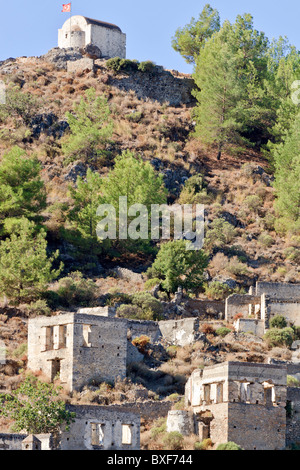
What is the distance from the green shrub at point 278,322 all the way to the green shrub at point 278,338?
1280 mm

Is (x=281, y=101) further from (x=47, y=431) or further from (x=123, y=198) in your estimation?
(x=47, y=431)

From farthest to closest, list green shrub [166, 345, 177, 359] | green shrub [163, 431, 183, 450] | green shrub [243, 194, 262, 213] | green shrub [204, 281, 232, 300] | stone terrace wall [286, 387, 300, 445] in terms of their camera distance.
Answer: green shrub [243, 194, 262, 213] → green shrub [204, 281, 232, 300] → green shrub [166, 345, 177, 359] → stone terrace wall [286, 387, 300, 445] → green shrub [163, 431, 183, 450]

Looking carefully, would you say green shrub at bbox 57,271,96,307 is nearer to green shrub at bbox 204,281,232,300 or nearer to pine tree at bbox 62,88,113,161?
green shrub at bbox 204,281,232,300

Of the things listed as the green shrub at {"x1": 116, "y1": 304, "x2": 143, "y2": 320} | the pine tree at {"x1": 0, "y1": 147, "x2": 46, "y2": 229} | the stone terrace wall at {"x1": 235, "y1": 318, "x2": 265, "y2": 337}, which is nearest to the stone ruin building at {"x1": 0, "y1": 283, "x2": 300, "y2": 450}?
the green shrub at {"x1": 116, "y1": 304, "x2": 143, "y2": 320}

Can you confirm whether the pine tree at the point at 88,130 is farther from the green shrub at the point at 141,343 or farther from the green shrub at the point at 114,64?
the green shrub at the point at 141,343

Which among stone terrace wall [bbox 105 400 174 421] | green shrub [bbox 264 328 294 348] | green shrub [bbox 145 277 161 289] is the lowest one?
stone terrace wall [bbox 105 400 174 421]

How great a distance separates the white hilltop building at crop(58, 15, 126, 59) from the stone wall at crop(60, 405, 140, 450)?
59331 millimetres

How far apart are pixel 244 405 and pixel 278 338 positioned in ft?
41.7

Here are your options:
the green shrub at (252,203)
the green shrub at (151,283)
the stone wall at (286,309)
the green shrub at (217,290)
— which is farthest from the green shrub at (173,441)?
the green shrub at (252,203)

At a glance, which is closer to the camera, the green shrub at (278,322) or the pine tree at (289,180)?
the green shrub at (278,322)

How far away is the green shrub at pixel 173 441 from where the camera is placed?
4797 centimetres

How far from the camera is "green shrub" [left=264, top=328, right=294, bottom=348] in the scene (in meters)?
62.1

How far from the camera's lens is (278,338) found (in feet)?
204

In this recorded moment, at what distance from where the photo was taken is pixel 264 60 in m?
93.8
